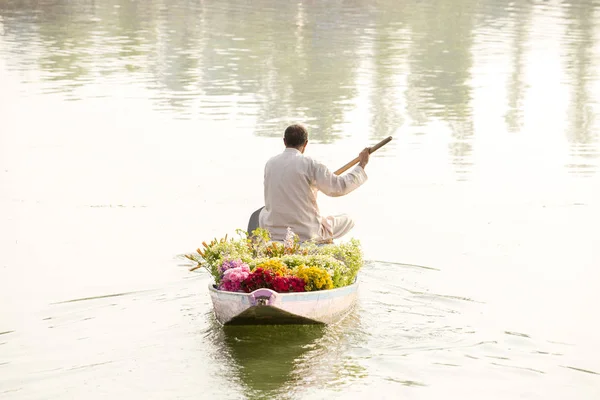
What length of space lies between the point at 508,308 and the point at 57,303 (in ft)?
13.2

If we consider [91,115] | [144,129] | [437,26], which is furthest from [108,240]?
[437,26]

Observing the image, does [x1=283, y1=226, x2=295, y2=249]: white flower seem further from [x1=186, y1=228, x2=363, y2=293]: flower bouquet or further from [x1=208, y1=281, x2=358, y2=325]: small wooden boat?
[x1=208, y1=281, x2=358, y2=325]: small wooden boat

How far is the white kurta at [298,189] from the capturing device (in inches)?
432

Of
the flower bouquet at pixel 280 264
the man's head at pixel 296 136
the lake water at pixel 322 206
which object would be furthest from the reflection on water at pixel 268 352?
the man's head at pixel 296 136

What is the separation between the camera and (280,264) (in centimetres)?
978

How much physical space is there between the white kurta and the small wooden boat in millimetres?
1265

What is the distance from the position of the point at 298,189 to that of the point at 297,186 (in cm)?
3

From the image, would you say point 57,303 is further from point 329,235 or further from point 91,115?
point 91,115

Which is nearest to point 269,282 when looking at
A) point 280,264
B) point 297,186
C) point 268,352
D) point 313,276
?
point 280,264

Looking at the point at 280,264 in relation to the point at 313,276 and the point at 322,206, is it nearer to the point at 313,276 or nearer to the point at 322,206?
the point at 313,276

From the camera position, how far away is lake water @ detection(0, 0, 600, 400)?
925 centimetres

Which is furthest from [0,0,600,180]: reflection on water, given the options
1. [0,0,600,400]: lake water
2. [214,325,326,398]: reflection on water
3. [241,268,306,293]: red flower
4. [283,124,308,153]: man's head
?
[241,268,306,293]: red flower

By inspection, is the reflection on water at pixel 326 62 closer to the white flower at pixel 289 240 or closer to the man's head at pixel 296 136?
the man's head at pixel 296 136

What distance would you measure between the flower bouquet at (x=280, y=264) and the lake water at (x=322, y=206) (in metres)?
0.43
